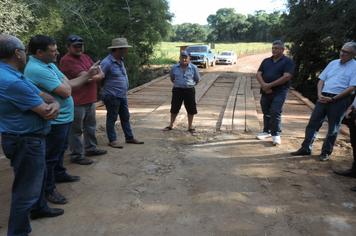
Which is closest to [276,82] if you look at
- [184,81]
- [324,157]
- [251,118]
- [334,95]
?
[334,95]

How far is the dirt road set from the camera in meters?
2.46

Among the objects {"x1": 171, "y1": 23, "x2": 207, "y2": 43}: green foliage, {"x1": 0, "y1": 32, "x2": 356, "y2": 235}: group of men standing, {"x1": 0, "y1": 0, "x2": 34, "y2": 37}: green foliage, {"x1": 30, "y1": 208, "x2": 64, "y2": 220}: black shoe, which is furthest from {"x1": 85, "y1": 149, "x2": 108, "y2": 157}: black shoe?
{"x1": 171, "y1": 23, "x2": 207, "y2": 43}: green foliage

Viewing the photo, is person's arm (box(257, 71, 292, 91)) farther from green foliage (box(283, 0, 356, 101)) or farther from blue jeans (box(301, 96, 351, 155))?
green foliage (box(283, 0, 356, 101))

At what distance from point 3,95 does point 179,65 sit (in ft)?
12.0

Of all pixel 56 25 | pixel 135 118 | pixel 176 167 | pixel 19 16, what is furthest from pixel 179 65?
pixel 56 25

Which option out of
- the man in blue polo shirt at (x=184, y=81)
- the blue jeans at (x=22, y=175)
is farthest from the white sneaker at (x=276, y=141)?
the blue jeans at (x=22, y=175)

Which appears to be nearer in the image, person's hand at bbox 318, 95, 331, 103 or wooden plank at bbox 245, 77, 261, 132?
person's hand at bbox 318, 95, 331, 103

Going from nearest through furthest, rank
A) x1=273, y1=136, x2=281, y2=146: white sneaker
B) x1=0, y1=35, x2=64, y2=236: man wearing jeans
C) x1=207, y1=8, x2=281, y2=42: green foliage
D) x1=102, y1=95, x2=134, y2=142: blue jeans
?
x1=0, y1=35, x2=64, y2=236: man wearing jeans < x1=102, y1=95, x2=134, y2=142: blue jeans < x1=273, y1=136, x2=281, y2=146: white sneaker < x1=207, y1=8, x2=281, y2=42: green foliage

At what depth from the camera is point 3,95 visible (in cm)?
196

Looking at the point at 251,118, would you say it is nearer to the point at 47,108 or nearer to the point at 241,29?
the point at 47,108

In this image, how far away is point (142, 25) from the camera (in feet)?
58.3

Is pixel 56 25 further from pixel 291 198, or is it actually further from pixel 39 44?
pixel 291 198

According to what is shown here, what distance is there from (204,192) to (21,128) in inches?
81.1

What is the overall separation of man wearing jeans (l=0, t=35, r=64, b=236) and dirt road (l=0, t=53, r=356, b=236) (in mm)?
359
